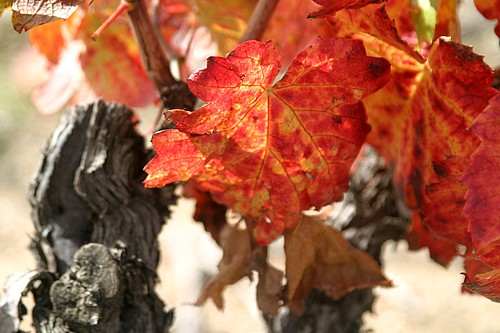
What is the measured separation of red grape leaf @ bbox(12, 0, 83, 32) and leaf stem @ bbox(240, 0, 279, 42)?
23cm

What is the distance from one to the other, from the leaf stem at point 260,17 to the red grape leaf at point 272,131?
0.15 m

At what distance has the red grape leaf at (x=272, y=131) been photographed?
1.78ft

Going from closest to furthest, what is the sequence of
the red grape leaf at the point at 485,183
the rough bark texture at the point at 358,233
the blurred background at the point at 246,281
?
1. the red grape leaf at the point at 485,183
2. the rough bark texture at the point at 358,233
3. the blurred background at the point at 246,281

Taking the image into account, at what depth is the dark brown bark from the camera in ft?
2.24

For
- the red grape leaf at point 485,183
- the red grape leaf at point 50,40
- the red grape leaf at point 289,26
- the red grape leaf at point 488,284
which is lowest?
the red grape leaf at point 488,284

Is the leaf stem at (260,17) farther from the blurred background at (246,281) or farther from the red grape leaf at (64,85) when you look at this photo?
the blurred background at (246,281)

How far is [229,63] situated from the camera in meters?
0.53

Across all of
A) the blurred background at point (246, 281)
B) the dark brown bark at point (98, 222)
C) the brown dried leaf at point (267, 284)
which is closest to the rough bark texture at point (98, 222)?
the dark brown bark at point (98, 222)

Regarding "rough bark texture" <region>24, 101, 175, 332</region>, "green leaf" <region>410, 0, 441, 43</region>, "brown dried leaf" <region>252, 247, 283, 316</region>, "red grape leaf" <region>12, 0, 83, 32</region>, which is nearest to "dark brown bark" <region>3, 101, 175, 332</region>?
"rough bark texture" <region>24, 101, 175, 332</region>

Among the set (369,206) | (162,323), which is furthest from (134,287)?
(369,206)

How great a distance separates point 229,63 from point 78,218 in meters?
0.31

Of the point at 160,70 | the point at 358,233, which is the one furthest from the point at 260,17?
the point at 358,233

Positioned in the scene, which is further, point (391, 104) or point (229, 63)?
point (391, 104)

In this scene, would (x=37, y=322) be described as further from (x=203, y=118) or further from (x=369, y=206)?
(x=369, y=206)
